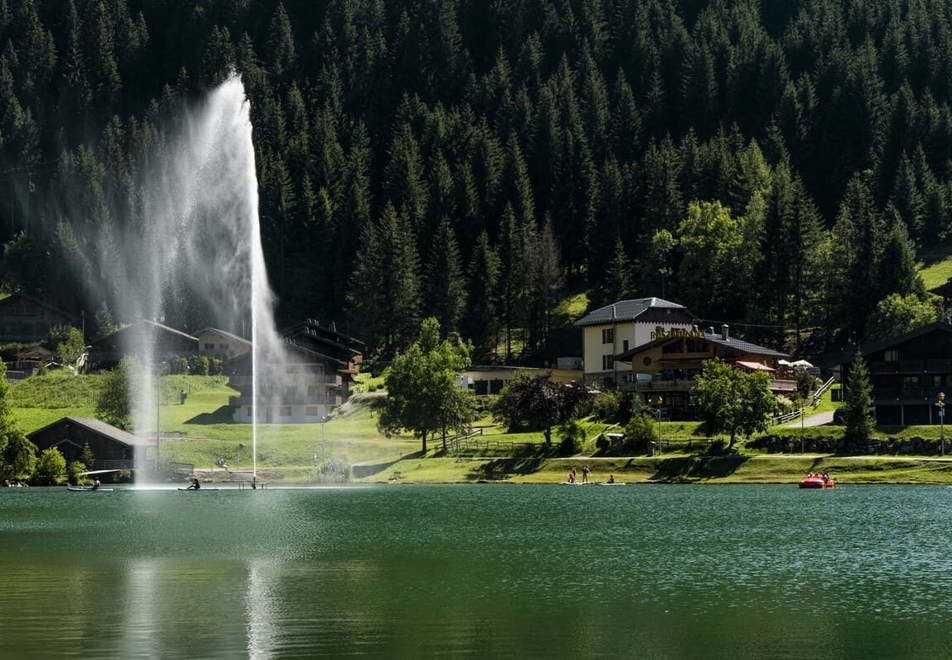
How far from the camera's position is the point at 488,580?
52.4 metres

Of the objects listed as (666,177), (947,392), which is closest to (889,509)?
(947,392)

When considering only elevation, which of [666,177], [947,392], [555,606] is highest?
[666,177]

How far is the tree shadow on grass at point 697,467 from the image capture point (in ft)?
370

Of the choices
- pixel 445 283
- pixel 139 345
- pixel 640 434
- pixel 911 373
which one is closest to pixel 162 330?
pixel 139 345

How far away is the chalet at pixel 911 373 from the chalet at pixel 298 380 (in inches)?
2180

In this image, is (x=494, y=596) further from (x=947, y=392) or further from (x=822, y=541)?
(x=947, y=392)

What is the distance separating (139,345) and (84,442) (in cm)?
5457

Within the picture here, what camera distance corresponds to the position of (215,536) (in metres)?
70.9

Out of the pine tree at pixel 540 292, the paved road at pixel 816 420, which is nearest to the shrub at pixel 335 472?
the paved road at pixel 816 420

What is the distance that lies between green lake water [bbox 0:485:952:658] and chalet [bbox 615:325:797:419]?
1751 inches

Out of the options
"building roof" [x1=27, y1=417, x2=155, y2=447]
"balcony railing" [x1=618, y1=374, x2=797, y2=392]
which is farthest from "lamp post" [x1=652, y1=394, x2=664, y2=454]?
"building roof" [x1=27, y1=417, x2=155, y2=447]

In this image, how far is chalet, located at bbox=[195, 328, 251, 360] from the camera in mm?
185125

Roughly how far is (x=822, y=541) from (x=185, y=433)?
86.2 m

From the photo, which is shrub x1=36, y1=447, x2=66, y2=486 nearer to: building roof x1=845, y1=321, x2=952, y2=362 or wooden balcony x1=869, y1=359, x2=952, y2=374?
building roof x1=845, y1=321, x2=952, y2=362
